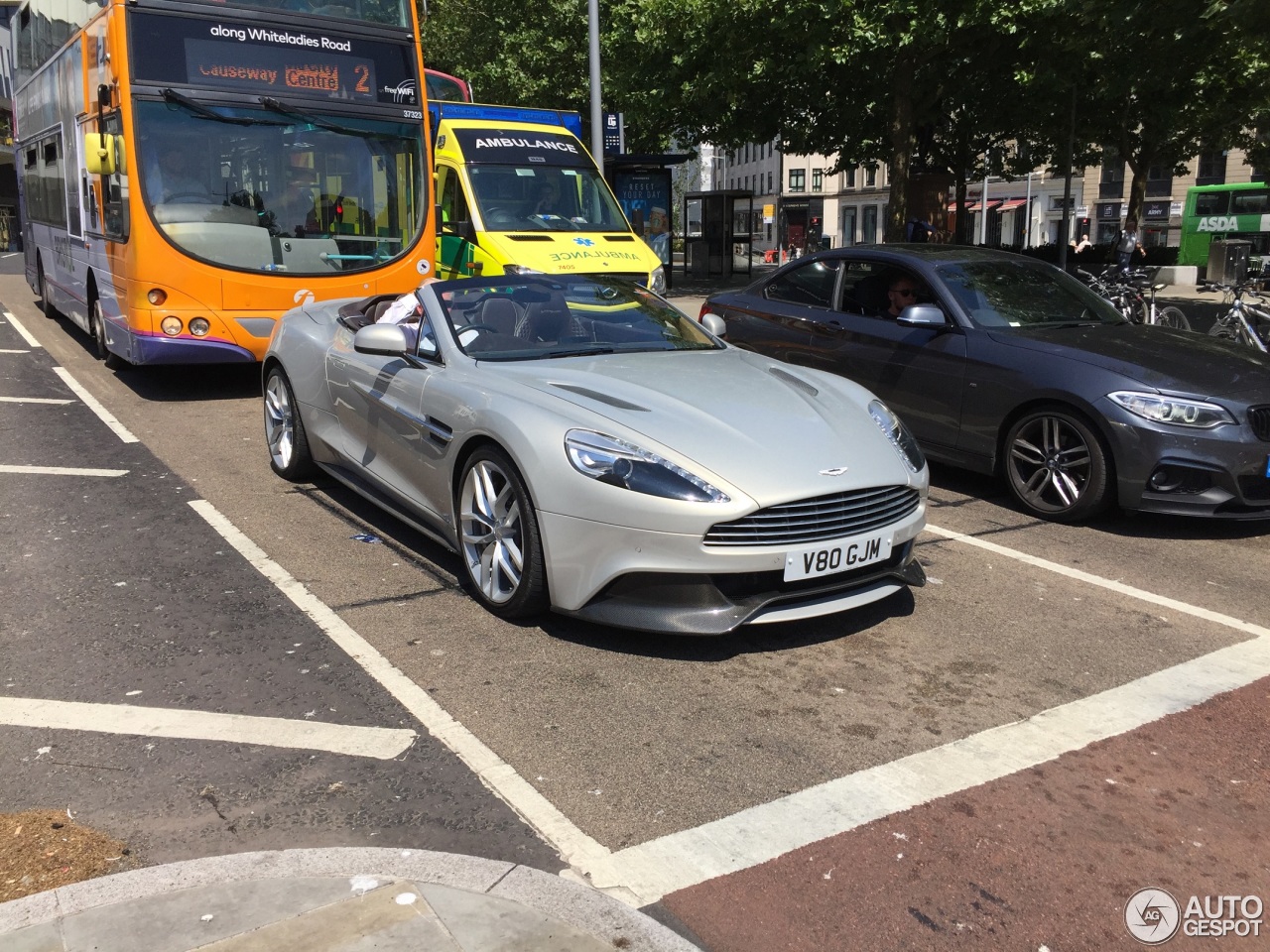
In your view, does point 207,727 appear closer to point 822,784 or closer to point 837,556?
point 822,784

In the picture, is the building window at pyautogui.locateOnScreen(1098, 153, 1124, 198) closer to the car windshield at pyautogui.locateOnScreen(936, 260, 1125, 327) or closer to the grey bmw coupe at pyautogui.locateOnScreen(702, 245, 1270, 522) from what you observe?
the car windshield at pyautogui.locateOnScreen(936, 260, 1125, 327)

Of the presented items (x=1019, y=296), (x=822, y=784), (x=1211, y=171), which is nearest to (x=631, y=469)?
(x=822, y=784)

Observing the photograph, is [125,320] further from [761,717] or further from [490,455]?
[761,717]

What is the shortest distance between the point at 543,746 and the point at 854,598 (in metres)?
1.43

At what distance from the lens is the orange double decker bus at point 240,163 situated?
9.33 m

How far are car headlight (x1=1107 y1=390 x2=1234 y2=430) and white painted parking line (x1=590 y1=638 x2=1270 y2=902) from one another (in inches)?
71.9

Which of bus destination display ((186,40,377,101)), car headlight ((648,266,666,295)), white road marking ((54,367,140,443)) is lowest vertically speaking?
white road marking ((54,367,140,443))

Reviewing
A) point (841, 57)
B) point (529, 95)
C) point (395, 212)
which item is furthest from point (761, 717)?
point (529, 95)

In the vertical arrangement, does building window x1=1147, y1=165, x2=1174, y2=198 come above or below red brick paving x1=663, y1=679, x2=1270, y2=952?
above

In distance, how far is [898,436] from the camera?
4965 millimetres

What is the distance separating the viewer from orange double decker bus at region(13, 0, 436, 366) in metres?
9.33

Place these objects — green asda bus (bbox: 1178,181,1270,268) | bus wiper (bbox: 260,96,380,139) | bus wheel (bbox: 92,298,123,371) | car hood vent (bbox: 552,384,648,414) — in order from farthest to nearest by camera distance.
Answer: green asda bus (bbox: 1178,181,1270,268), bus wheel (bbox: 92,298,123,371), bus wiper (bbox: 260,96,380,139), car hood vent (bbox: 552,384,648,414)

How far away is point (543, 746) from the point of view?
3631mm

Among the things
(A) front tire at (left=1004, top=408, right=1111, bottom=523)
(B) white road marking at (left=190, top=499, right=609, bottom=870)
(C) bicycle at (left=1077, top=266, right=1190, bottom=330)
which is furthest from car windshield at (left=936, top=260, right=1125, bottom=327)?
(C) bicycle at (left=1077, top=266, right=1190, bottom=330)
